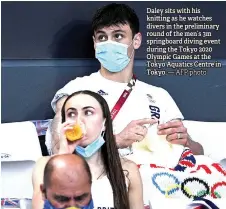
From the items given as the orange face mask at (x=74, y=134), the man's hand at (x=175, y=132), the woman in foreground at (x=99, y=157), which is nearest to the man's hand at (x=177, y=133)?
the man's hand at (x=175, y=132)

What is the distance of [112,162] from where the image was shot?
1.67 m

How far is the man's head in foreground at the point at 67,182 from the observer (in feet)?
5.06

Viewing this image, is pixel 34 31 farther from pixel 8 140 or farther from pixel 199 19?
pixel 199 19

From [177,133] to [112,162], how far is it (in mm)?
292

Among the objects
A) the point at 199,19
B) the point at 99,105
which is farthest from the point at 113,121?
the point at 199,19

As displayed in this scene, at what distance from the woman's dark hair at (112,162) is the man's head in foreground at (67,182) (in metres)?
0.08

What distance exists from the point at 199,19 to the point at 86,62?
33 centimetres

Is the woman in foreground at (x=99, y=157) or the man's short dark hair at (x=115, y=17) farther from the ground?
the man's short dark hair at (x=115, y=17)

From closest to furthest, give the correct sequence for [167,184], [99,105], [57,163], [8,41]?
[57,163], [99,105], [167,184], [8,41]

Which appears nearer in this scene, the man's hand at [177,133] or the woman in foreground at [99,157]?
the woman in foreground at [99,157]

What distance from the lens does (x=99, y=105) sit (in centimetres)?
169

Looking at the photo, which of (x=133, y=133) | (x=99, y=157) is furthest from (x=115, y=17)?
(x=99, y=157)

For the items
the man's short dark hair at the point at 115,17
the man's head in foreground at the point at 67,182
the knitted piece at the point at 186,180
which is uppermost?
the man's short dark hair at the point at 115,17

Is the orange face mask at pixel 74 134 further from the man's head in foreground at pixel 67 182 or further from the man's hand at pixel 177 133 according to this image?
the man's hand at pixel 177 133
